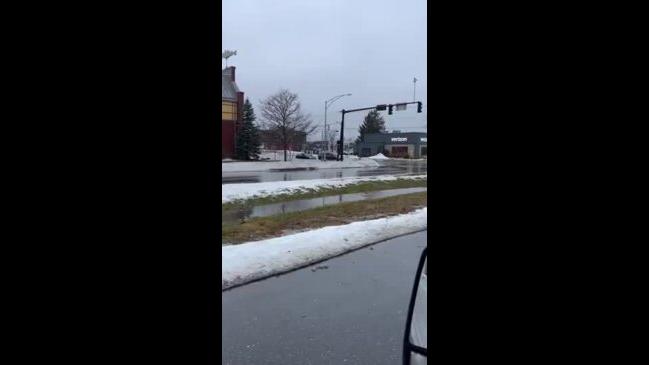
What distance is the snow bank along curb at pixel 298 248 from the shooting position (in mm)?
6199

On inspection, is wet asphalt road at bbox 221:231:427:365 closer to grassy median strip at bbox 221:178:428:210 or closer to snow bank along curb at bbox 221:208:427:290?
snow bank along curb at bbox 221:208:427:290

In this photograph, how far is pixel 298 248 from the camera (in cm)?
761

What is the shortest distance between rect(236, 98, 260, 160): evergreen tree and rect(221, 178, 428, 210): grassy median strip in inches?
876

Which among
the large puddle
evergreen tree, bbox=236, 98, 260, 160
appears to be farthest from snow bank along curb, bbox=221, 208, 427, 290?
evergreen tree, bbox=236, 98, 260, 160

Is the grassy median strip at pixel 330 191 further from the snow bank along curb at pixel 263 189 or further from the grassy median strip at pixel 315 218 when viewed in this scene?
the grassy median strip at pixel 315 218

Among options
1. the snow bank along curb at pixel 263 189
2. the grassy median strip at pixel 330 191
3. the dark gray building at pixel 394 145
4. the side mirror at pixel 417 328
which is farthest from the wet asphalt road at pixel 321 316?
the dark gray building at pixel 394 145

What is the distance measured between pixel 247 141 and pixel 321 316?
131 ft

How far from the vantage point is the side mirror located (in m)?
2.17

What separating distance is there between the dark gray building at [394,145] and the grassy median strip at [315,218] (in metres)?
46.9

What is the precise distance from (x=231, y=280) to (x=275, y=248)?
5.98ft
